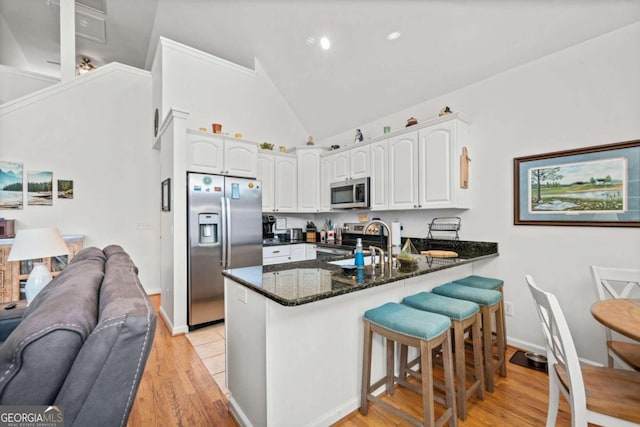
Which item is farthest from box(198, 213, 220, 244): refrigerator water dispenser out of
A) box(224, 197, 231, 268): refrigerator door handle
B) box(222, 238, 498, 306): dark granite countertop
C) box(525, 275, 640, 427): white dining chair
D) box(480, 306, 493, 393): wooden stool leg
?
box(525, 275, 640, 427): white dining chair

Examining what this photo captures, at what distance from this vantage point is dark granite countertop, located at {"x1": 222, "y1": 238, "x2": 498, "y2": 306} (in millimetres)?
1412

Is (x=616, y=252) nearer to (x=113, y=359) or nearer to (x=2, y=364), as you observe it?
(x=113, y=359)

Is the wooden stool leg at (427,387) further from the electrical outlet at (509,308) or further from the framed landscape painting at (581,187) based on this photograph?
the framed landscape painting at (581,187)

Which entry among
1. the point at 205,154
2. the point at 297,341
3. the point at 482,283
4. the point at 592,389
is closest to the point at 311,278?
the point at 297,341

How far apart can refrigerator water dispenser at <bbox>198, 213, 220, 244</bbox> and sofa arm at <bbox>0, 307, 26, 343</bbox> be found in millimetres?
1575

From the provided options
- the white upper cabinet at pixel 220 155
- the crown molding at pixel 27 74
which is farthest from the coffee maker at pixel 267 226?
the crown molding at pixel 27 74

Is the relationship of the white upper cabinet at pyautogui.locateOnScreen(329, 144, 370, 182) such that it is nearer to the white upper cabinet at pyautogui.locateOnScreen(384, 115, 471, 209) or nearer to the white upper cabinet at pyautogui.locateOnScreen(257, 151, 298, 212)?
the white upper cabinet at pyautogui.locateOnScreen(384, 115, 471, 209)

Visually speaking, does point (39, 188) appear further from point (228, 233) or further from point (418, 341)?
point (418, 341)

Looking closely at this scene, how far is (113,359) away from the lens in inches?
32.4

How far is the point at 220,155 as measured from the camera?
3.48 metres

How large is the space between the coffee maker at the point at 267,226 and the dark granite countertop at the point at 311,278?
7.52ft

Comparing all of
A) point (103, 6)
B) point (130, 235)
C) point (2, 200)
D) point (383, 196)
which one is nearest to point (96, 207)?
point (130, 235)

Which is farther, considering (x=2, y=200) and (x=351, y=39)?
(x=2, y=200)

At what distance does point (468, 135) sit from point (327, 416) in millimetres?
2911
